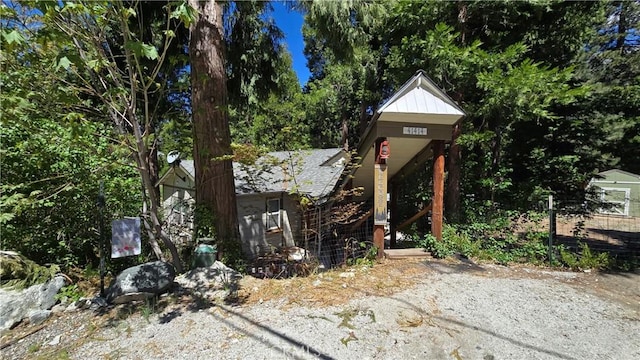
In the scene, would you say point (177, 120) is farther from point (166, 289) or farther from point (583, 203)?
point (583, 203)

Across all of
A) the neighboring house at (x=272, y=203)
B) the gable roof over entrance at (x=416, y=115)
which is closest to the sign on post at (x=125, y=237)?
the gable roof over entrance at (x=416, y=115)

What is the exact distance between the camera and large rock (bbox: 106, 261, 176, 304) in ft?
11.8

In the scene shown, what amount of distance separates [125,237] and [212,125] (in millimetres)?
2156

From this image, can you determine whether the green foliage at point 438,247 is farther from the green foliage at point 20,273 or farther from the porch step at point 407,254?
the green foliage at point 20,273

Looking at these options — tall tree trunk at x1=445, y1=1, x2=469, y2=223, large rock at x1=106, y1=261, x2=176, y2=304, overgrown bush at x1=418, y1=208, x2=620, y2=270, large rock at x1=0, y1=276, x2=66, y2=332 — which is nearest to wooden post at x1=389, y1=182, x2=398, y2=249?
tall tree trunk at x1=445, y1=1, x2=469, y2=223

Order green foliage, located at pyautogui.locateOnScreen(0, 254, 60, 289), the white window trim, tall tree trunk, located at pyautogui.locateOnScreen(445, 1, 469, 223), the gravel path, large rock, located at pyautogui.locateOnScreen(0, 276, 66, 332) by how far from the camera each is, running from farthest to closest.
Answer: the white window trim < tall tree trunk, located at pyautogui.locateOnScreen(445, 1, 469, 223) < green foliage, located at pyautogui.locateOnScreen(0, 254, 60, 289) < large rock, located at pyautogui.locateOnScreen(0, 276, 66, 332) < the gravel path

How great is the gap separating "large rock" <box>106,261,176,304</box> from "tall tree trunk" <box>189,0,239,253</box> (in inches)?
48.1

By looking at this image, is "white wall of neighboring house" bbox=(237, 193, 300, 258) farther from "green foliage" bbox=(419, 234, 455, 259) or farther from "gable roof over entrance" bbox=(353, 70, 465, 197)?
"gable roof over entrance" bbox=(353, 70, 465, 197)

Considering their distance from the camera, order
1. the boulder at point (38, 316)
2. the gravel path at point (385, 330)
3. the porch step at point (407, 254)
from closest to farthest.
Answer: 1. the gravel path at point (385, 330)
2. the boulder at point (38, 316)
3. the porch step at point (407, 254)

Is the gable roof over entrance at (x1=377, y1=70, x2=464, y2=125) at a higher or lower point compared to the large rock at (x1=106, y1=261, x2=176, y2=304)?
higher

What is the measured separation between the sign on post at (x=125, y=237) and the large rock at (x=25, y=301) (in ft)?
2.53

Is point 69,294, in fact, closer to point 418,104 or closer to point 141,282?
point 141,282

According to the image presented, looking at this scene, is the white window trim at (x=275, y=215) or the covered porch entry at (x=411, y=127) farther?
the white window trim at (x=275, y=215)

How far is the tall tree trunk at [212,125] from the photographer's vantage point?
189 inches
